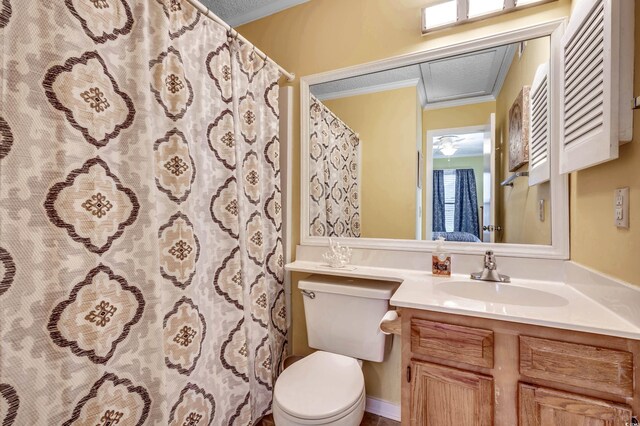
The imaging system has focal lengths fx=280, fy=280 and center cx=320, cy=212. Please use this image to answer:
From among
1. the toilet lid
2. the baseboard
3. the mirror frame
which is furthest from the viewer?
the baseboard

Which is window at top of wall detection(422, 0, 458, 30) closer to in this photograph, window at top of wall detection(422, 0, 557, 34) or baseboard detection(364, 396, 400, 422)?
window at top of wall detection(422, 0, 557, 34)

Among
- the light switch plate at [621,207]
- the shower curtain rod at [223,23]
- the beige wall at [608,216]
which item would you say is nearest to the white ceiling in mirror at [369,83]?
the shower curtain rod at [223,23]

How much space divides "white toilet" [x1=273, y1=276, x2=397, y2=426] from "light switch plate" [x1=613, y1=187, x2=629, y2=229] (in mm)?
859

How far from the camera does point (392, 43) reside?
1558 mm

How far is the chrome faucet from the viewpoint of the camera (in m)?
1.23

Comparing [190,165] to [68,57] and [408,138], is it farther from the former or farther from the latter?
[408,138]

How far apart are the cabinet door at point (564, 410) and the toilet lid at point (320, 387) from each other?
1.97 feet

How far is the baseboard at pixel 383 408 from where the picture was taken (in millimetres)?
1533

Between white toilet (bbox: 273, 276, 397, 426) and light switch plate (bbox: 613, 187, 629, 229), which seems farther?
white toilet (bbox: 273, 276, 397, 426)

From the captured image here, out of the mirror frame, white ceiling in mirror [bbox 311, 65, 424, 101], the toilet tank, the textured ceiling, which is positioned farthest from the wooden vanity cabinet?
the textured ceiling

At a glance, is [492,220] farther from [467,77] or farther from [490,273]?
[467,77]

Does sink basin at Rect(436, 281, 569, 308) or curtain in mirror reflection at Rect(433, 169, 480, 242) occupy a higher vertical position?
curtain in mirror reflection at Rect(433, 169, 480, 242)

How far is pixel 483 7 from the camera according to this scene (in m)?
1.35

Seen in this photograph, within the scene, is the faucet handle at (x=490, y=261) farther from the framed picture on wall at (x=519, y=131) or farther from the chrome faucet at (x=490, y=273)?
the framed picture on wall at (x=519, y=131)
